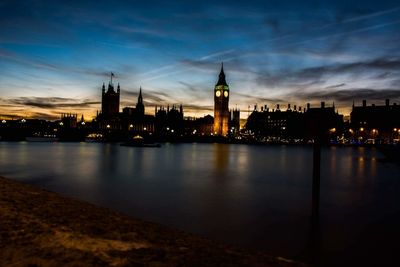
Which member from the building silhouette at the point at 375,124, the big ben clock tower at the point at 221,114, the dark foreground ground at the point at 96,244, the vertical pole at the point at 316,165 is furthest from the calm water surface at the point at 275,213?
A: the big ben clock tower at the point at 221,114

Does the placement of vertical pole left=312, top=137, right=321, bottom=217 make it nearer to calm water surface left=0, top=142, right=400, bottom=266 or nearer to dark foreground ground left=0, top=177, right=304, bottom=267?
calm water surface left=0, top=142, right=400, bottom=266

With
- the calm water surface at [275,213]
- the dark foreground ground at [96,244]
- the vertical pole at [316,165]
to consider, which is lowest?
the calm water surface at [275,213]

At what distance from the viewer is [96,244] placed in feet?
20.1

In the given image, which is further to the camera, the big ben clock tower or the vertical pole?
the big ben clock tower

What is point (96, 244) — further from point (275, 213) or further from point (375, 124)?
point (375, 124)

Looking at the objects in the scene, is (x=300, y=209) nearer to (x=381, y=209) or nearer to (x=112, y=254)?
(x=381, y=209)

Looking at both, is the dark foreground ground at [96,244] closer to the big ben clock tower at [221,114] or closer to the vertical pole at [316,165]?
the vertical pole at [316,165]

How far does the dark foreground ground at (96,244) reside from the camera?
545 cm

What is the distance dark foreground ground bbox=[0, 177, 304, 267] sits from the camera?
5.45 meters

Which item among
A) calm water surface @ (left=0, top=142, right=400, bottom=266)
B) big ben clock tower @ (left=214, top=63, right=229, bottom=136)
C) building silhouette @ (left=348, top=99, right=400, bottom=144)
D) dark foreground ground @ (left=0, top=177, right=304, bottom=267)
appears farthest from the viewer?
big ben clock tower @ (left=214, top=63, right=229, bottom=136)

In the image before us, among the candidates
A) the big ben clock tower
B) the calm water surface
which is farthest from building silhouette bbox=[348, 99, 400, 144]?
the calm water surface

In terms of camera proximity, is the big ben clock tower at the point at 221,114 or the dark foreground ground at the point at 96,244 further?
the big ben clock tower at the point at 221,114

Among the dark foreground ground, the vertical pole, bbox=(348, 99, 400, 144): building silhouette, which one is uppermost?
bbox=(348, 99, 400, 144): building silhouette

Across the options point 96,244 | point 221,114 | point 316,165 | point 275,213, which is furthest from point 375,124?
point 96,244
